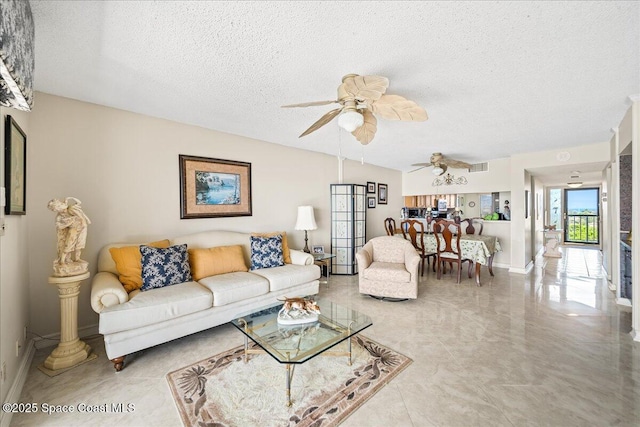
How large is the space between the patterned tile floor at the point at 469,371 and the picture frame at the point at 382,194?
11.1 ft

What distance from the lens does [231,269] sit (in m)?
3.08

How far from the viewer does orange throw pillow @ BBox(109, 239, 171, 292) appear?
2.46m

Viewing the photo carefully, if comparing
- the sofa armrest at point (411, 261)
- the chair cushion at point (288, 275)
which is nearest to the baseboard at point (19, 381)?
the chair cushion at point (288, 275)

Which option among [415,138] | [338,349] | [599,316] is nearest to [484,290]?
[599,316]

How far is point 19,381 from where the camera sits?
1788 millimetres

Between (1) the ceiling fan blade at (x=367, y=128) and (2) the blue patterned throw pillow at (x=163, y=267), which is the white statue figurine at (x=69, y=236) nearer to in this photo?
(2) the blue patterned throw pillow at (x=163, y=267)

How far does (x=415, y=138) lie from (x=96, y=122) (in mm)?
4038

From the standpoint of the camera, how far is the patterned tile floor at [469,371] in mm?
1560

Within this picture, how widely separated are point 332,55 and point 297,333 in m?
2.09

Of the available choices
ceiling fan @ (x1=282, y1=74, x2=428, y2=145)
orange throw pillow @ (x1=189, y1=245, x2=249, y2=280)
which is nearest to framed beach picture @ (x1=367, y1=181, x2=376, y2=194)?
orange throw pillow @ (x1=189, y1=245, x2=249, y2=280)

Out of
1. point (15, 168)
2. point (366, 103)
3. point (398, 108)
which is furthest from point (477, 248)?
point (15, 168)

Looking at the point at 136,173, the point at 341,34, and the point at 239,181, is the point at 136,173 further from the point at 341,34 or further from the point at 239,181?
the point at 341,34

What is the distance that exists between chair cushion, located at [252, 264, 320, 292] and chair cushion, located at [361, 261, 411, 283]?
0.75 m

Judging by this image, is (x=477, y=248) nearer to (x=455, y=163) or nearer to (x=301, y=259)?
(x=455, y=163)
